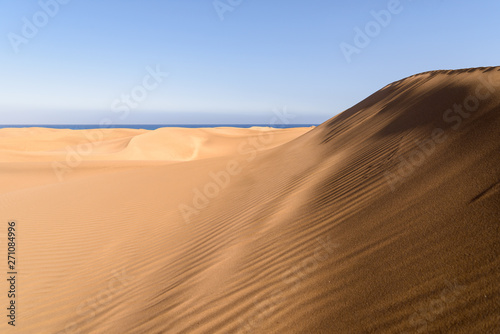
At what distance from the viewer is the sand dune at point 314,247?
→ 2.15 meters

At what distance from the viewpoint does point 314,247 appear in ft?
10.7

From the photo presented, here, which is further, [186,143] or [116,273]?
[186,143]

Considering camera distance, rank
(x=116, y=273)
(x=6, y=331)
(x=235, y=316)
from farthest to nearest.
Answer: (x=116, y=273) → (x=6, y=331) → (x=235, y=316)

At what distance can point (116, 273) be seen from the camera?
16.7 feet

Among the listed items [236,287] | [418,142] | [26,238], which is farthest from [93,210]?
[418,142]

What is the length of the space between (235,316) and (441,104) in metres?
4.79

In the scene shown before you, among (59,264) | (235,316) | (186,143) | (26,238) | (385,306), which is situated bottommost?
(385,306)

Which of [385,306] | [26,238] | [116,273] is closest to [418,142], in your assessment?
[385,306]

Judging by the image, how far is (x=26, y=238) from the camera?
6.70 m

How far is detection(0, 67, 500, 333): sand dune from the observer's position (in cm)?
215

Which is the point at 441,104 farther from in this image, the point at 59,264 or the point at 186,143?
the point at 186,143

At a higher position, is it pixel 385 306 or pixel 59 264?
pixel 59 264

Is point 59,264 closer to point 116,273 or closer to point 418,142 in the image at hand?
point 116,273

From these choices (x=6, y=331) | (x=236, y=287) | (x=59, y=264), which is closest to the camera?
(x=236, y=287)
